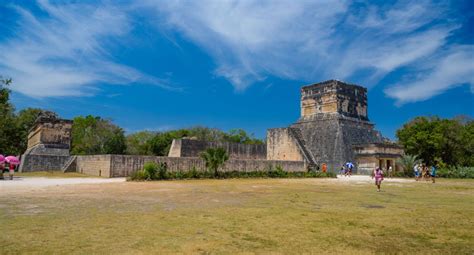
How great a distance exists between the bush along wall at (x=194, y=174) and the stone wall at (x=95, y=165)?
237cm

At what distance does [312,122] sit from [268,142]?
4.11m

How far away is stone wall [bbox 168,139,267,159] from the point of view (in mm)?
27688

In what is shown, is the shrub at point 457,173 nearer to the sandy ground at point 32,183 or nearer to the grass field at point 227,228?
the grass field at point 227,228

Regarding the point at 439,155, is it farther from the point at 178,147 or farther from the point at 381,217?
the point at 381,217

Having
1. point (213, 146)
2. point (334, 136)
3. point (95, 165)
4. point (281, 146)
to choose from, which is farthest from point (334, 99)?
point (95, 165)

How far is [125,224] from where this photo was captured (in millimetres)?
5434

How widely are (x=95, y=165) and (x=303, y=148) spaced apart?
15.8 meters

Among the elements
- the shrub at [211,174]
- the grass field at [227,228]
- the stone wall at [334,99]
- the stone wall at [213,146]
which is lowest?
the grass field at [227,228]

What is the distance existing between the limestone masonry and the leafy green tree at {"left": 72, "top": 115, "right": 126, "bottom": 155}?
7.07m

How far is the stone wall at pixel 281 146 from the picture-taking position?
95.1 ft

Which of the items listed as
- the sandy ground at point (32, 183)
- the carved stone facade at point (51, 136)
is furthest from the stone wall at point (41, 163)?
the sandy ground at point (32, 183)

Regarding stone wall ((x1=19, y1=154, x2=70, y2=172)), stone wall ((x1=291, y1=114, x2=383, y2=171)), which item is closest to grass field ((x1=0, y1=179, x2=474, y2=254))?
stone wall ((x1=19, y1=154, x2=70, y2=172))

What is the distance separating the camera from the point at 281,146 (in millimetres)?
30219

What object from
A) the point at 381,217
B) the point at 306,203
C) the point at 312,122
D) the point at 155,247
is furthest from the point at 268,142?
the point at 155,247
